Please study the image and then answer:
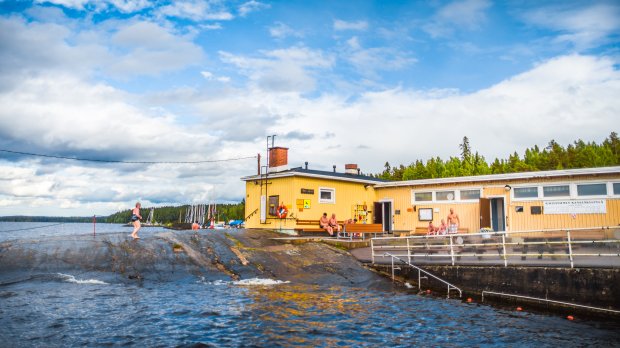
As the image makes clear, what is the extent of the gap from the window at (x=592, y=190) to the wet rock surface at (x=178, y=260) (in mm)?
12118

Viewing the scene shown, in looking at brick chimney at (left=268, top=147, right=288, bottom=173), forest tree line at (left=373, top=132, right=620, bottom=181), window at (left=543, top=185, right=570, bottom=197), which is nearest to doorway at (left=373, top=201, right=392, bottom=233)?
brick chimney at (left=268, top=147, right=288, bottom=173)

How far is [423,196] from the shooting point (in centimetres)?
2778

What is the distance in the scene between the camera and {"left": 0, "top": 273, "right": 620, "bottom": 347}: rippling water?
10125 millimetres

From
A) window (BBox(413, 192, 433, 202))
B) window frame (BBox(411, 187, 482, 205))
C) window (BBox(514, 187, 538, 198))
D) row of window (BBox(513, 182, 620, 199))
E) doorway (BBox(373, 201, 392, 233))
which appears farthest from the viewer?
doorway (BBox(373, 201, 392, 233))

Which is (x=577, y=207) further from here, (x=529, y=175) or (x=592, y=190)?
(x=529, y=175)

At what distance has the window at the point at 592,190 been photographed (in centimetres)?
2133

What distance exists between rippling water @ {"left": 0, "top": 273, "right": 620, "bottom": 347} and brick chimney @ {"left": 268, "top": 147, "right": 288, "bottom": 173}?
519 inches

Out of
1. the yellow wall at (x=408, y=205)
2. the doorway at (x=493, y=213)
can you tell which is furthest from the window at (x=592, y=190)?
the doorway at (x=493, y=213)

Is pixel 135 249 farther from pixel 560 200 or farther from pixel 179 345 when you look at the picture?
pixel 560 200

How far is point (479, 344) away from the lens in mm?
10172

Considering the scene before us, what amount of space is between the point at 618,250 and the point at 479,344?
614cm

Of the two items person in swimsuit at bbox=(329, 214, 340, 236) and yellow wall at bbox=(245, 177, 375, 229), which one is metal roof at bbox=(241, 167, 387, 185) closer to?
yellow wall at bbox=(245, 177, 375, 229)

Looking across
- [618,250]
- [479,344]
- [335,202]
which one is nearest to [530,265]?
[618,250]

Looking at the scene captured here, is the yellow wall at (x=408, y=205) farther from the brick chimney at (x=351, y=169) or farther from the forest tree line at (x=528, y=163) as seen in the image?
the forest tree line at (x=528, y=163)
